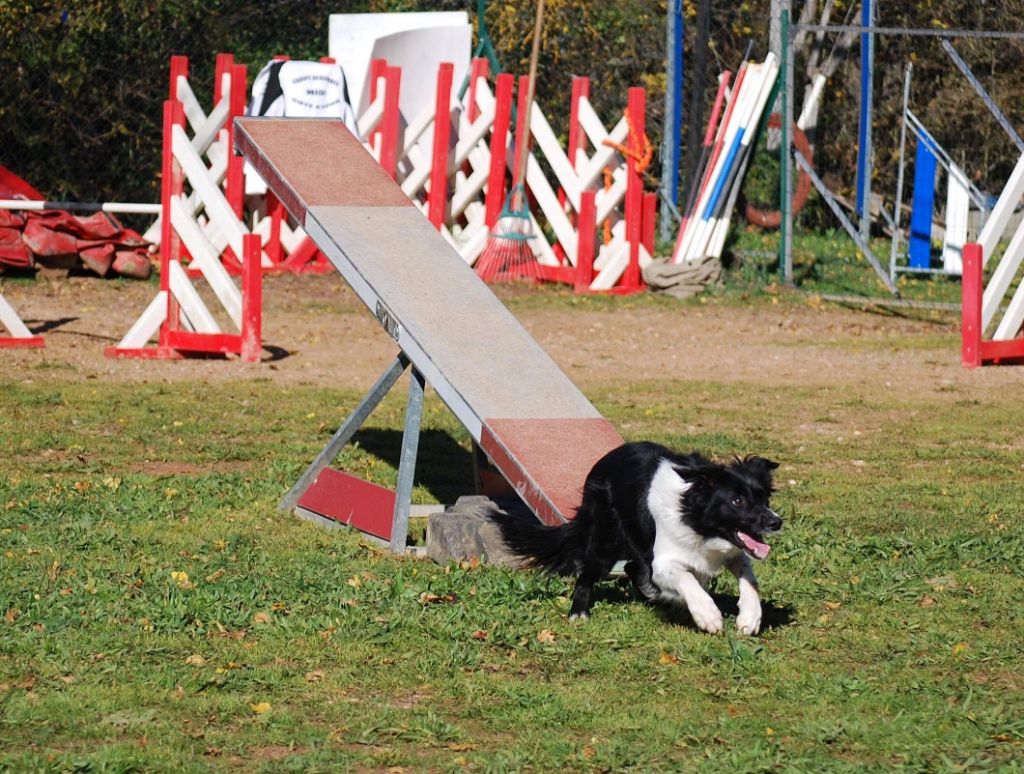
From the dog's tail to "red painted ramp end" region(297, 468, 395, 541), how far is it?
0.76 meters

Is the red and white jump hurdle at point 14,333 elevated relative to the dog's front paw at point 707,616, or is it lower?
lower

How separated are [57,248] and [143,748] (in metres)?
12.6

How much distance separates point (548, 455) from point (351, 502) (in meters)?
1.22

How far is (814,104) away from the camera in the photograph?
19984 mm

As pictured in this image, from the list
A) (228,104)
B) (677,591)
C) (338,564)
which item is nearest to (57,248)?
(228,104)

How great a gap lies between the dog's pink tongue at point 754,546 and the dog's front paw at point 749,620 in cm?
36

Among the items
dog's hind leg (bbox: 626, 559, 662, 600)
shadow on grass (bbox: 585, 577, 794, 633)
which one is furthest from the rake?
dog's hind leg (bbox: 626, 559, 662, 600)

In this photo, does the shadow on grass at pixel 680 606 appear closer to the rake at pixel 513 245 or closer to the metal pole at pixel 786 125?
the metal pole at pixel 786 125

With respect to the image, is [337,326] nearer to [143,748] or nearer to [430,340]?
[430,340]

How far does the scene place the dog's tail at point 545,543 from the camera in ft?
19.8

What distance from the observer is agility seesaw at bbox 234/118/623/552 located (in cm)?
647

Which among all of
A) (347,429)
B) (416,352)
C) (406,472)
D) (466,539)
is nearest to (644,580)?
(466,539)

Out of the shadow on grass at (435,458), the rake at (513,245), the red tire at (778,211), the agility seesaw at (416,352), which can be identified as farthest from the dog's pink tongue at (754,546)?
the red tire at (778,211)

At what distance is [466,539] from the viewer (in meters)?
6.58
